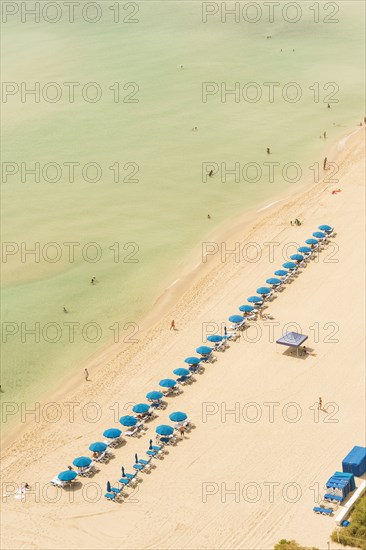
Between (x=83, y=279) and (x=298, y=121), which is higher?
(x=298, y=121)

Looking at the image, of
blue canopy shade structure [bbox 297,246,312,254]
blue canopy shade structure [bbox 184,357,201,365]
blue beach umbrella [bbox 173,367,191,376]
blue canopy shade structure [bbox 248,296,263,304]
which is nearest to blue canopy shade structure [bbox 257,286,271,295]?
blue canopy shade structure [bbox 248,296,263,304]

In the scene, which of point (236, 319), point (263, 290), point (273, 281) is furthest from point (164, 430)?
point (273, 281)

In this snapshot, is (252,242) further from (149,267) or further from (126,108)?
(126,108)

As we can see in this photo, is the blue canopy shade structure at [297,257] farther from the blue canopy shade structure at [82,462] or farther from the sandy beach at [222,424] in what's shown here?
the blue canopy shade structure at [82,462]

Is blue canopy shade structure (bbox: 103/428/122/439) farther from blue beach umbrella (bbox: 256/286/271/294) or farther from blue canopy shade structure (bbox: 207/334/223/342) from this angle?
blue beach umbrella (bbox: 256/286/271/294)

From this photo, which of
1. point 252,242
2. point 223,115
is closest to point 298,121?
point 223,115

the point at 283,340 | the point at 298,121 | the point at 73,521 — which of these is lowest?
the point at 73,521
